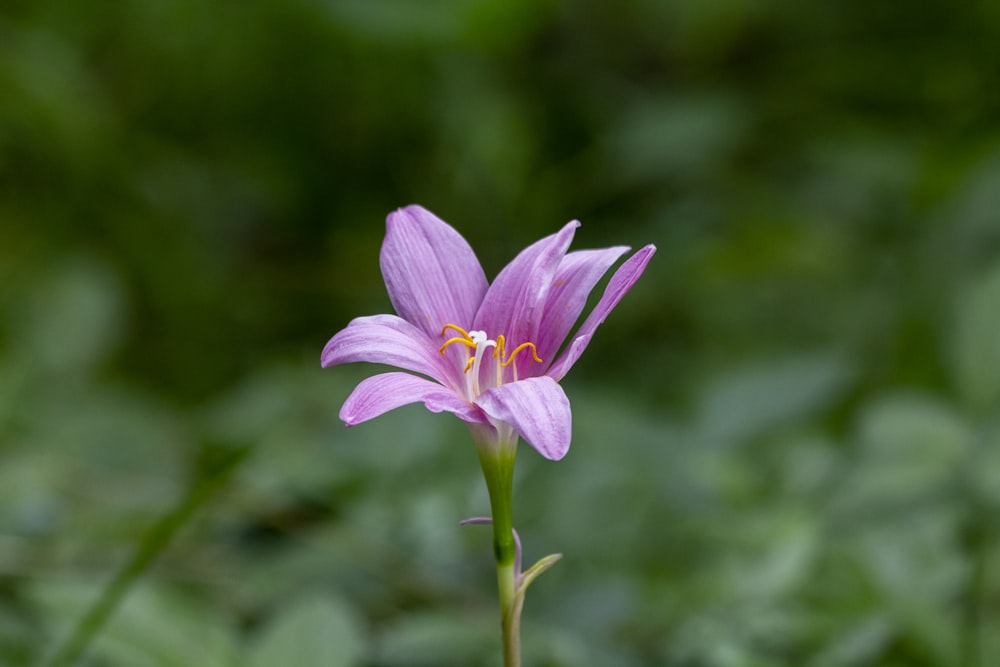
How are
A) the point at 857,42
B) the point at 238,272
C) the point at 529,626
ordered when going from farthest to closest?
the point at 857,42 < the point at 238,272 < the point at 529,626

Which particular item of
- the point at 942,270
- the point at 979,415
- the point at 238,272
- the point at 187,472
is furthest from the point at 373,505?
the point at 238,272

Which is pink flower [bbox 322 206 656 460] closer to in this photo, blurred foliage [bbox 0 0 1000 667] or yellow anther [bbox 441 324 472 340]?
yellow anther [bbox 441 324 472 340]

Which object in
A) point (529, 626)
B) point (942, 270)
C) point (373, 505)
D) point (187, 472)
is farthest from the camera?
point (942, 270)

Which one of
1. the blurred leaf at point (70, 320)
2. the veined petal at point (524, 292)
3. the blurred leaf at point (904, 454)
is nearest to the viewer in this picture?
the veined petal at point (524, 292)

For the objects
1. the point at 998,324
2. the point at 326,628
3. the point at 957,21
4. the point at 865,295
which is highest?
the point at 957,21

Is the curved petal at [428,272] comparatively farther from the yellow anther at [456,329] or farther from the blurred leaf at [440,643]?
the blurred leaf at [440,643]

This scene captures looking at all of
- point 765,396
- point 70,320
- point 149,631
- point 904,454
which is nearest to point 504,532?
point 149,631

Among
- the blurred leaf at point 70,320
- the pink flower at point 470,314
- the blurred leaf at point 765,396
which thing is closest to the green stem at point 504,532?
the pink flower at point 470,314

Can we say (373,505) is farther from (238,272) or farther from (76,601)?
(238,272)
